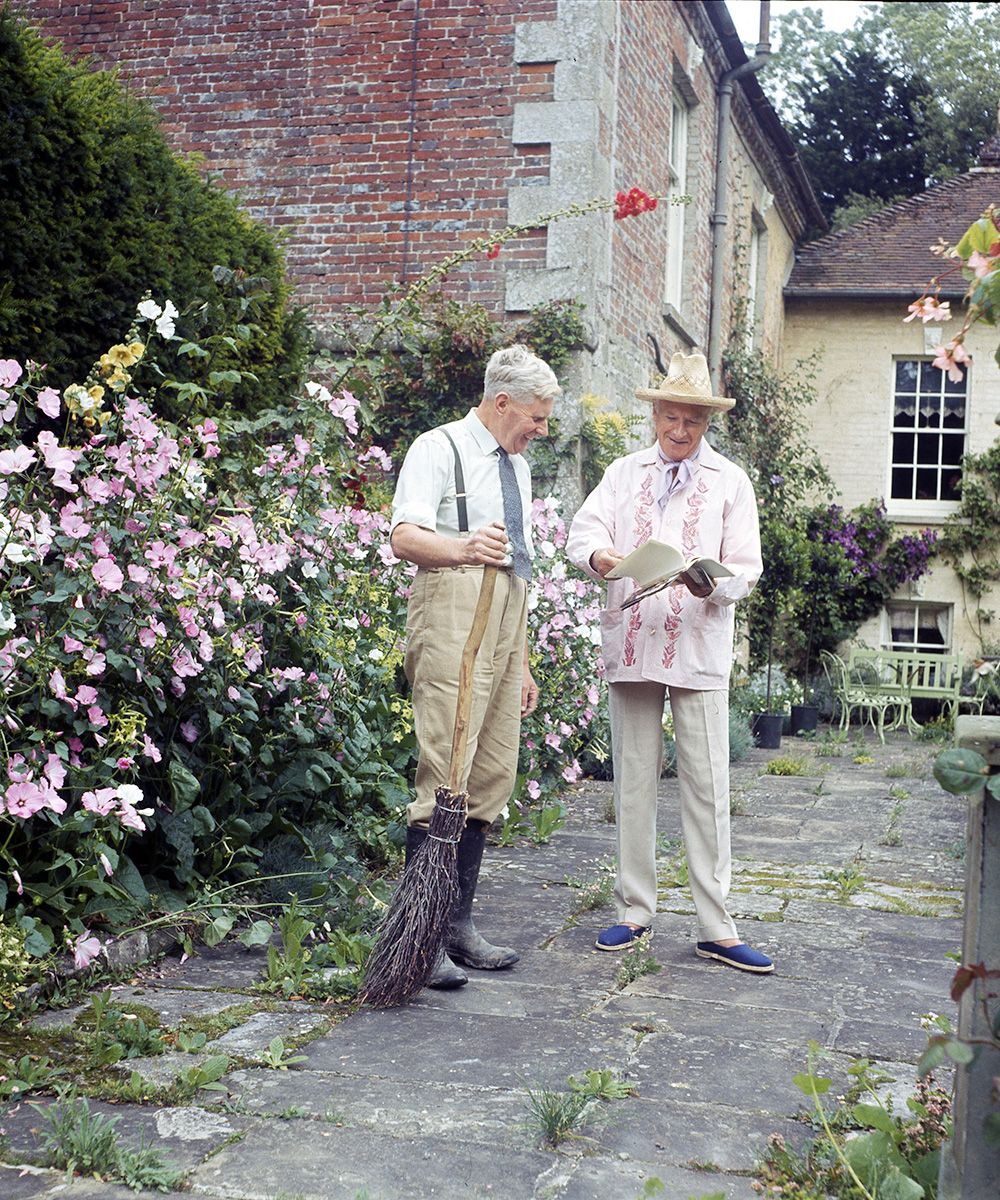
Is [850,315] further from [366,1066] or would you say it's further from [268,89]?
[366,1066]

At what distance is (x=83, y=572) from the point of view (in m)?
3.81

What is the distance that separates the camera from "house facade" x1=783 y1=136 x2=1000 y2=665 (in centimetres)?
1706

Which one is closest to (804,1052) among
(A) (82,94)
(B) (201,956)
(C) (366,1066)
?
(C) (366,1066)

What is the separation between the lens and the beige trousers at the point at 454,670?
4.01 meters

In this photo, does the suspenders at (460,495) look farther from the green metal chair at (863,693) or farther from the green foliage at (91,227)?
the green metal chair at (863,693)

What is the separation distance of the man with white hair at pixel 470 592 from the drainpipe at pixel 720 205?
31.6ft

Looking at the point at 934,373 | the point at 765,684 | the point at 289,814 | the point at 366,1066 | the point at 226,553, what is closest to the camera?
the point at 366,1066

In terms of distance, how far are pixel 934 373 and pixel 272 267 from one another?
43.9 feet

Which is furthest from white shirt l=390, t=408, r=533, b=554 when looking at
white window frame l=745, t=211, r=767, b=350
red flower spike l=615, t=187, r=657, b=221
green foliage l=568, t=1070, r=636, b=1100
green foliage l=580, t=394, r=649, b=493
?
white window frame l=745, t=211, r=767, b=350

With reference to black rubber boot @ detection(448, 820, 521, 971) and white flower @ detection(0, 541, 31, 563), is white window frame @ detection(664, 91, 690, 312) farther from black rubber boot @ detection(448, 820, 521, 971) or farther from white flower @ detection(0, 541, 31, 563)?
white flower @ detection(0, 541, 31, 563)

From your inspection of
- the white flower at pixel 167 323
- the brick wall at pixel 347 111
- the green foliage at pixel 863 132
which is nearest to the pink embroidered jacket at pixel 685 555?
the white flower at pixel 167 323

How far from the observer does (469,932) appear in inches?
166

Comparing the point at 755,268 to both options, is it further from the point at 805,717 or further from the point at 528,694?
the point at 528,694

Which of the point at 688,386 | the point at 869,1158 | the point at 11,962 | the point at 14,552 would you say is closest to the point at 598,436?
the point at 688,386
